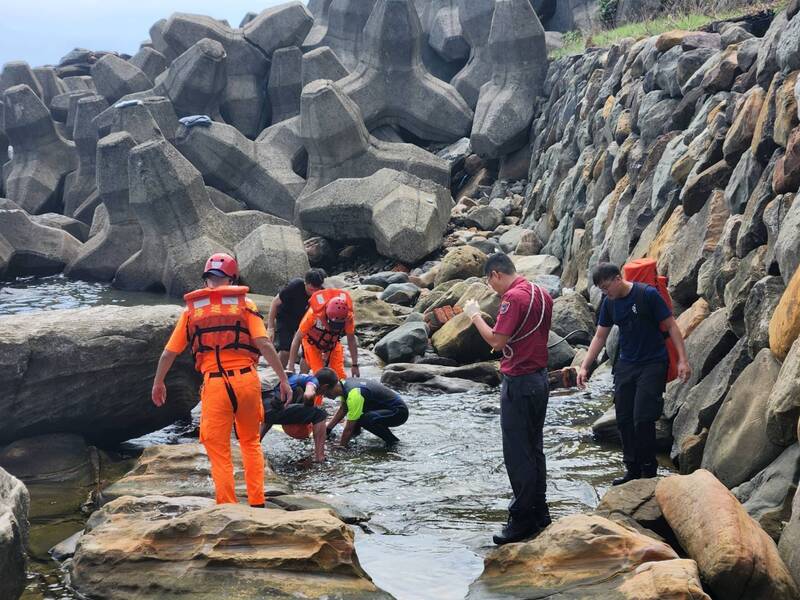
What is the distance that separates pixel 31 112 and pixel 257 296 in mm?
16645

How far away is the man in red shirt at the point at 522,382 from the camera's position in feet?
21.3

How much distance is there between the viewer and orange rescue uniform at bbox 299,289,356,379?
1003 cm

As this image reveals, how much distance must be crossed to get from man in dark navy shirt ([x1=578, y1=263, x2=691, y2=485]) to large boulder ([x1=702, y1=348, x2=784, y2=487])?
42cm

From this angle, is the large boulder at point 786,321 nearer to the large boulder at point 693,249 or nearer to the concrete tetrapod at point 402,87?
the large boulder at point 693,249

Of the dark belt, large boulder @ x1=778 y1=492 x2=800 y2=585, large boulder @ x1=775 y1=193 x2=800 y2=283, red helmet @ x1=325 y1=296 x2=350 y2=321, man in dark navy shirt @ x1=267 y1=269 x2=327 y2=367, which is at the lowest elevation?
large boulder @ x1=778 y1=492 x2=800 y2=585

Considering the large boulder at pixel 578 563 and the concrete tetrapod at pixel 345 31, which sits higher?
the concrete tetrapod at pixel 345 31

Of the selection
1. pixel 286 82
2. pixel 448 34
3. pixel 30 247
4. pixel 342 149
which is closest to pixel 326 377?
Result: pixel 342 149

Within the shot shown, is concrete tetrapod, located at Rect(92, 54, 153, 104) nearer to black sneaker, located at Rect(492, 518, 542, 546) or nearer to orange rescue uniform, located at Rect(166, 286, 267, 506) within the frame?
orange rescue uniform, located at Rect(166, 286, 267, 506)

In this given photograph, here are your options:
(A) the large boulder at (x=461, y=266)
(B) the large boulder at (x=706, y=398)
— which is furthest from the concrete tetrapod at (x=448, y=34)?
(B) the large boulder at (x=706, y=398)

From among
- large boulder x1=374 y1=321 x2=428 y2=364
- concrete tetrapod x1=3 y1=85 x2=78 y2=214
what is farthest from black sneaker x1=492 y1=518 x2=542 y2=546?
concrete tetrapod x1=3 y1=85 x2=78 y2=214

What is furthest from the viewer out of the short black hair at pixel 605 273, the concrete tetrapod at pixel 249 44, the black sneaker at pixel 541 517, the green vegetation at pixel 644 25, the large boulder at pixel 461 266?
the concrete tetrapod at pixel 249 44

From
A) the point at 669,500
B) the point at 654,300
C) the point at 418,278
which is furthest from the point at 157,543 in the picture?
the point at 418,278

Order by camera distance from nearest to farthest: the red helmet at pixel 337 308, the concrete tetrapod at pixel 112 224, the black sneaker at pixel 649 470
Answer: the black sneaker at pixel 649 470
the red helmet at pixel 337 308
the concrete tetrapod at pixel 112 224

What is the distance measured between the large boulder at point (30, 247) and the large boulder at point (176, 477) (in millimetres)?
17653
